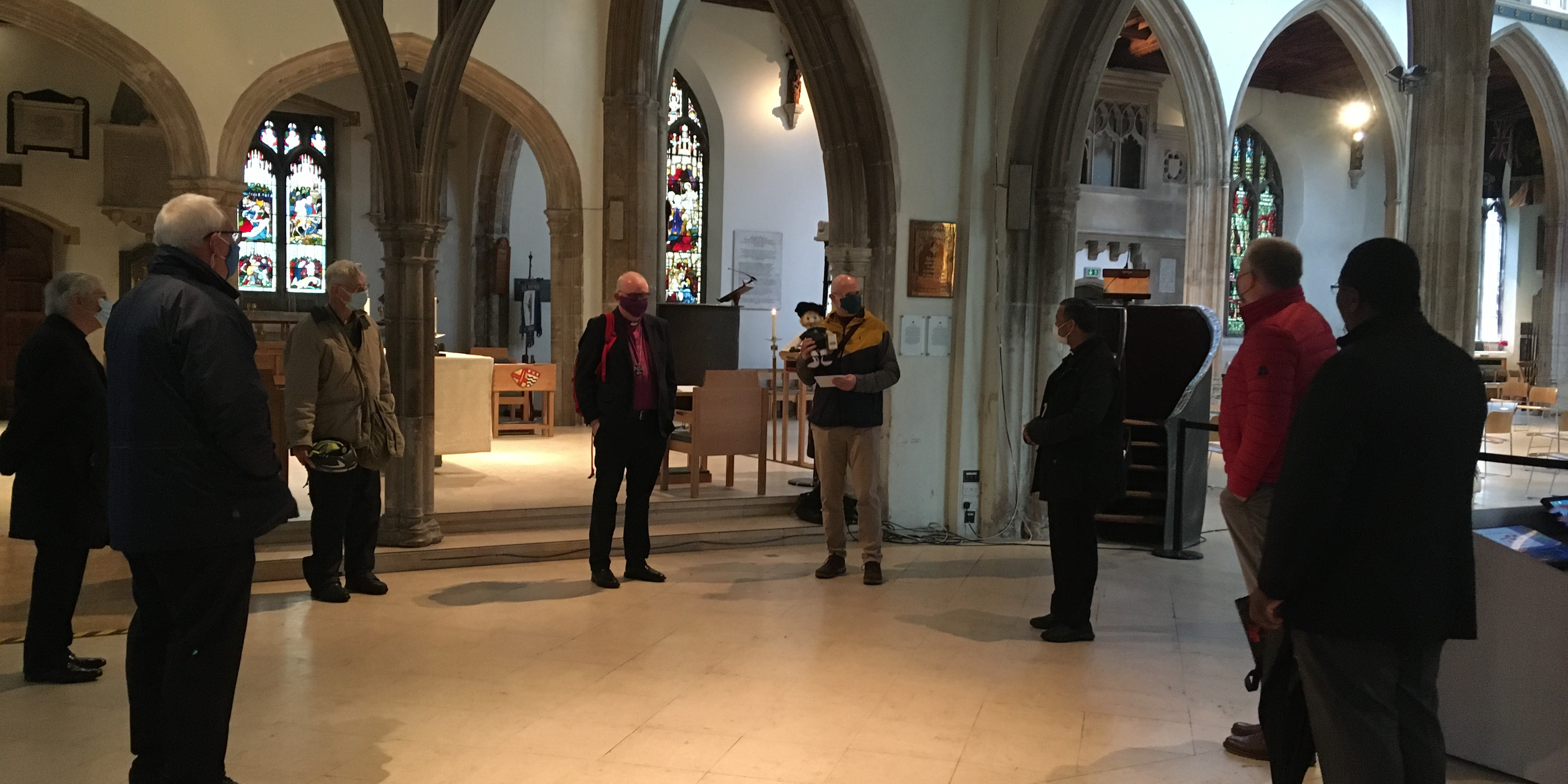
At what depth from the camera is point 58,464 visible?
399cm

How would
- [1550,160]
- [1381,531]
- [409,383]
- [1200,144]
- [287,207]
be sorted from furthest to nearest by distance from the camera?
[1550,160] < [287,207] < [1200,144] < [409,383] < [1381,531]

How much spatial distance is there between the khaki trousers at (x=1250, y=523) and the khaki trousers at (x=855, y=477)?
2.55 metres

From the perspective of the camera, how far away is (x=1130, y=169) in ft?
58.9

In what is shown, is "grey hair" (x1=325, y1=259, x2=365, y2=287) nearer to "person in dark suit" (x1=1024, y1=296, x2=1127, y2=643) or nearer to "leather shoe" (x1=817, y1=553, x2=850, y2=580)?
"leather shoe" (x1=817, y1=553, x2=850, y2=580)

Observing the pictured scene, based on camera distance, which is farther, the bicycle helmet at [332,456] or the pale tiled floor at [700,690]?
the bicycle helmet at [332,456]

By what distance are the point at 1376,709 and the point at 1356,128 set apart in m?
17.6

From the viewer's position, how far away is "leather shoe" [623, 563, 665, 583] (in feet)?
19.2

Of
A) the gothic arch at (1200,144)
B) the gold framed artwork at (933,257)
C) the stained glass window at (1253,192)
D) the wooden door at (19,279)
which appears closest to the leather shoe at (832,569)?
the gold framed artwork at (933,257)

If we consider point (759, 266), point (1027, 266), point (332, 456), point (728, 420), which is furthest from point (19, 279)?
point (1027, 266)

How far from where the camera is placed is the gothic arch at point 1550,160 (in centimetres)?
1577

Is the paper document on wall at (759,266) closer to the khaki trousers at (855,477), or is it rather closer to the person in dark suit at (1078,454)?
the khaki trousers at (855,477)

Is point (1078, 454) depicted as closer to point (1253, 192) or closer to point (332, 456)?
point (332, 456)

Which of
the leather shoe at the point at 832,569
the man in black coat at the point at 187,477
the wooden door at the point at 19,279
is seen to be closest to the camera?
the man in black coat at the point at 187,477

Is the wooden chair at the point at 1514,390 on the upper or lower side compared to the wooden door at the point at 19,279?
lower
